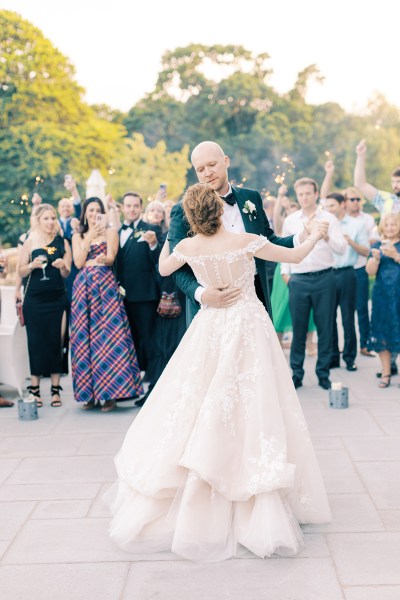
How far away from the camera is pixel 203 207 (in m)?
3.83

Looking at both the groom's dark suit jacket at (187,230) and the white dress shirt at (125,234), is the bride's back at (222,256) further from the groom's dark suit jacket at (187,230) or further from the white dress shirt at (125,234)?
the white dress shirt at (125,234)

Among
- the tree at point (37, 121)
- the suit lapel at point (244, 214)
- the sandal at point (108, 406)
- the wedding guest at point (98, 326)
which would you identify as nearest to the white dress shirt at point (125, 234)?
the wedding guest at point (98, 326)

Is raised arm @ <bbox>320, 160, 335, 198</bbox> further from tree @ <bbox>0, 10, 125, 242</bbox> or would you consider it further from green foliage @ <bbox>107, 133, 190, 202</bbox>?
green foliage @ <bbox>107, 133, 190, 202</bbox>

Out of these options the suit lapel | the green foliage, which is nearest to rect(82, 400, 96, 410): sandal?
the suit lapel

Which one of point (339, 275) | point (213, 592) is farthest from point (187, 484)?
point (339, 275)

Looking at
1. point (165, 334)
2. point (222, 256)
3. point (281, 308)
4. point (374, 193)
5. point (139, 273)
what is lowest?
point (281, 308)

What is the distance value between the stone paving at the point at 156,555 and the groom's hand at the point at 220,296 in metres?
1.27

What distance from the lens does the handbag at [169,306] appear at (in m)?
7.07

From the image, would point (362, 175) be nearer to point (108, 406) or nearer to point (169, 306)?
point (169, 306)

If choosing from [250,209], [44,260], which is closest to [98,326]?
[44,260]

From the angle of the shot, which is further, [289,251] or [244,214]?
[244,214]

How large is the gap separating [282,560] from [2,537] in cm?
152

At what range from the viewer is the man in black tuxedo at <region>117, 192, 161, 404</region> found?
7.33m

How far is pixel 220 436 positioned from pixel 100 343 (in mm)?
3355
